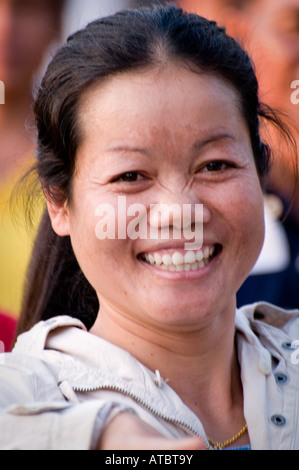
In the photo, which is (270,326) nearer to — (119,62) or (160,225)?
(160,225)

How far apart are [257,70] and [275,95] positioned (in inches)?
15.7

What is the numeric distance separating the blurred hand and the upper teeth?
39 cm

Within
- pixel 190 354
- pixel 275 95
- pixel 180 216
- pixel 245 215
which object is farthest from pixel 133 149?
pixel 275 95

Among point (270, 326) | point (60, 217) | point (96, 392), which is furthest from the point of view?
point (270, 326)

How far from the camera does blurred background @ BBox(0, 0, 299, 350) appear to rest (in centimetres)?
323

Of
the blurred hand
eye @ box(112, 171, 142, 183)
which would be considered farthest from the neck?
the blurred hand

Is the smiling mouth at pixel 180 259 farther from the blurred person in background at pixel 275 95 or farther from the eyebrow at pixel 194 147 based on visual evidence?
the blurred person in background at pixel 275 95

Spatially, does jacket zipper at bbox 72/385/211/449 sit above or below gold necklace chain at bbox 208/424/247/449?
above

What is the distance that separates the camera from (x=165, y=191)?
4.46 feet

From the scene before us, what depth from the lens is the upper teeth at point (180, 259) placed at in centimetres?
137

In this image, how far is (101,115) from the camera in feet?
4.61

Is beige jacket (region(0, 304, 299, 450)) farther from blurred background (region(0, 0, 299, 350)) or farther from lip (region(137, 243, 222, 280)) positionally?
blurred background (region(0, 0, 299, 350))

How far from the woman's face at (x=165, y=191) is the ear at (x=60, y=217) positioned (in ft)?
0.42
